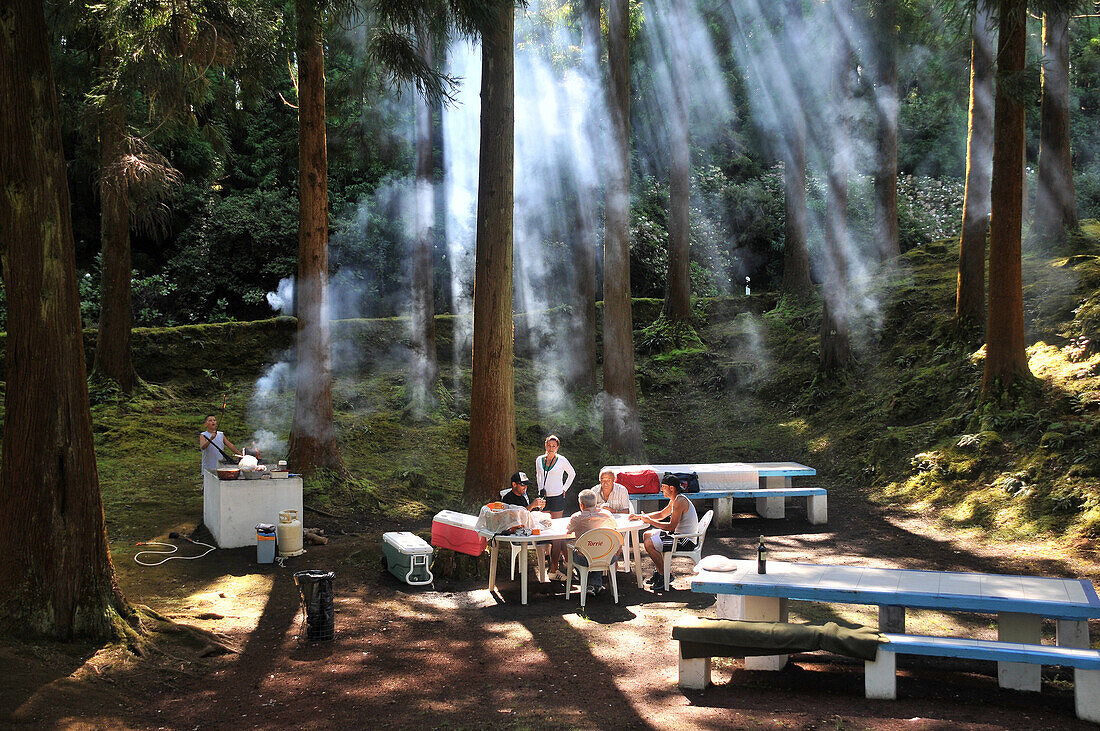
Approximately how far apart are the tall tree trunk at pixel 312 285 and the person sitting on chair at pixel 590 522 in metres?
5.26

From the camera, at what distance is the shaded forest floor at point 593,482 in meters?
4.96

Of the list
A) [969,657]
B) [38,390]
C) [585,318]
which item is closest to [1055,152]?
[585,318]

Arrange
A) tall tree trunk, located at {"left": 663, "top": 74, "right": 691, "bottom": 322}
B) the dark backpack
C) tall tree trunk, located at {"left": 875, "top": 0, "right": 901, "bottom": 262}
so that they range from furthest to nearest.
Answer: tall tree trunk, located at {"left": 663, "top": 74, "right": 691, "bottom": 322} < tall tree trunk, located at {"left": 875, "top": 0, "right": 901, "bottom": 262} < the dark backpack

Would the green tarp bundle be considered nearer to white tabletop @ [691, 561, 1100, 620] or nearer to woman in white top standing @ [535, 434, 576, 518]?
white tabletop @ [691, 561, 1100, 620]

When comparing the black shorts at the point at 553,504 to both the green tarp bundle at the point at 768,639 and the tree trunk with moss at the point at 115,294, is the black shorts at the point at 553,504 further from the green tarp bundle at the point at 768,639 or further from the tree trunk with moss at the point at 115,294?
the tree trunk with moss at the point at 115,294

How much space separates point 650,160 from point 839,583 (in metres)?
24.4

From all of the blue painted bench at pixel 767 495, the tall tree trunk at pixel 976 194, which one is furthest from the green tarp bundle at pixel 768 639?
the tall tree trunk at pixel 976 194

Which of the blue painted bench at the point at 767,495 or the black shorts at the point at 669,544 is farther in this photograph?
the blue painted bench at the point at 767,495

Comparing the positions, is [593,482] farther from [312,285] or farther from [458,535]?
[458,535]

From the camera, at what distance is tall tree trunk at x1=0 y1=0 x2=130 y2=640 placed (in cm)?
550

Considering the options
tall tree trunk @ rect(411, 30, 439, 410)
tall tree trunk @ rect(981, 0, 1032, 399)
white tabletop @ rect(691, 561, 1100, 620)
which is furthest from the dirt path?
tall tree trunk @ rect(411, 30, 439, 410)

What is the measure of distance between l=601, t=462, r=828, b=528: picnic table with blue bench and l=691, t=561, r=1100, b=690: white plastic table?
4425mm

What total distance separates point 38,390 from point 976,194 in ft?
44.2

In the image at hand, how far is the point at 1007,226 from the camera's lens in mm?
11008
